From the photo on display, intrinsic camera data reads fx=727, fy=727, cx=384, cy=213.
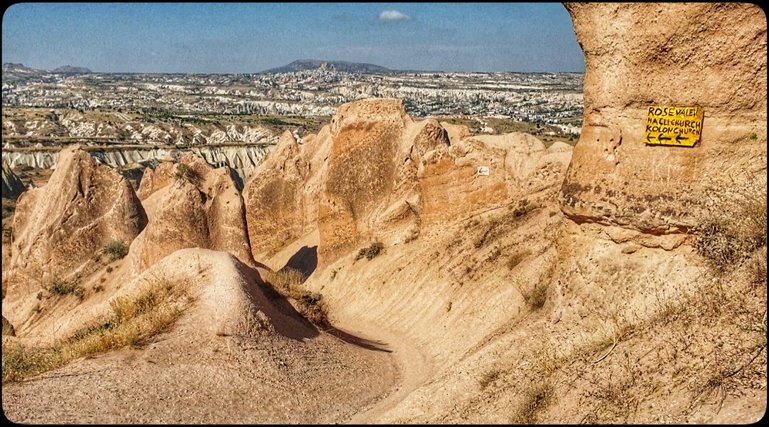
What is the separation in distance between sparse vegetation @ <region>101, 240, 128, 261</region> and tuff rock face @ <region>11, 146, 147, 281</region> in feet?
0.88

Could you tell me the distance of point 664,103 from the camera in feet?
30.1

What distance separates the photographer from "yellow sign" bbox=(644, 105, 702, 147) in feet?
29.5

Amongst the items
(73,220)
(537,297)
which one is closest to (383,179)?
(73,220)

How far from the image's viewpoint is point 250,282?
12.9m

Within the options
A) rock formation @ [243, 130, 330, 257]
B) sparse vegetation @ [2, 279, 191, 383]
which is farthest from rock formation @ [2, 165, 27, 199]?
sparse vegetation @ [2, 279, 191, 383]

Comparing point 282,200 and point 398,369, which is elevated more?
point 282,200

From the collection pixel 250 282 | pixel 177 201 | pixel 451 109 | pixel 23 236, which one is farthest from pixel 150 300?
pixel 451 109

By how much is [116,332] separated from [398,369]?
4.77m

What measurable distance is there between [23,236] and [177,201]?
563 cm

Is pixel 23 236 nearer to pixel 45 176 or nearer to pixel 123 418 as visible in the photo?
pixel 123 418

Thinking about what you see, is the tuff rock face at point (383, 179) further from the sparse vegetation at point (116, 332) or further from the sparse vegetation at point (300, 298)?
the sparse vegetation at point (116, 332)

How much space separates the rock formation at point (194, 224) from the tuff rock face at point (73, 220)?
2.07 m

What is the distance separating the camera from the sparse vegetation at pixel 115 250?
1935cm

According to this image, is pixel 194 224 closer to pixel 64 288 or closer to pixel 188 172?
pixel 64 288
